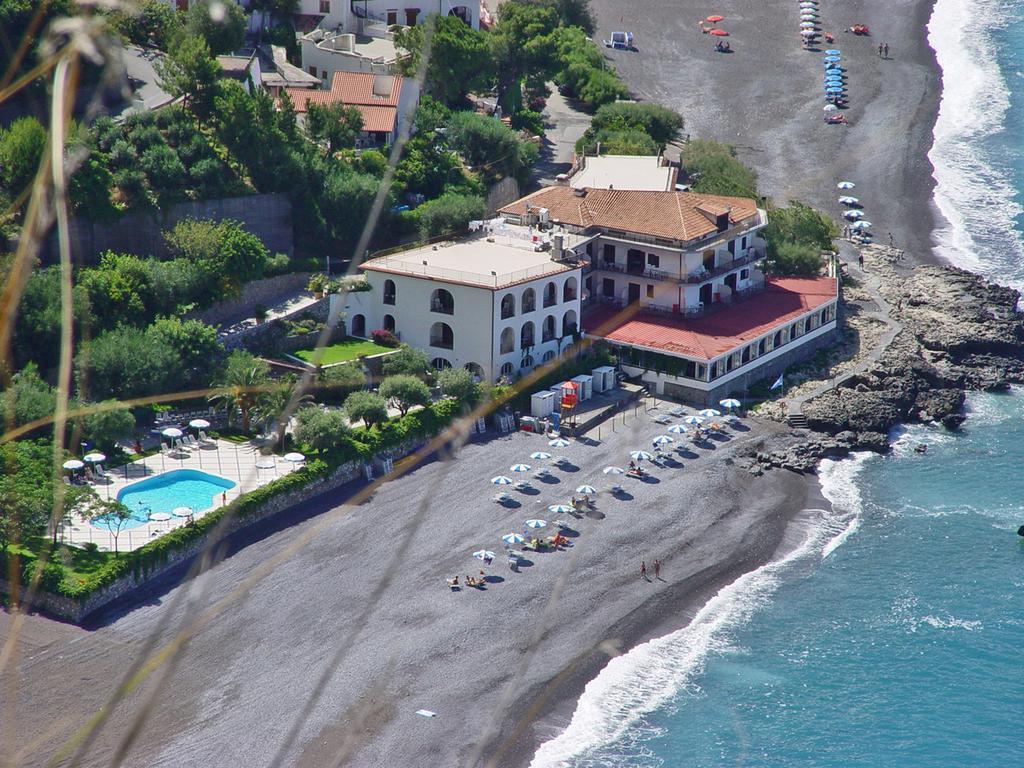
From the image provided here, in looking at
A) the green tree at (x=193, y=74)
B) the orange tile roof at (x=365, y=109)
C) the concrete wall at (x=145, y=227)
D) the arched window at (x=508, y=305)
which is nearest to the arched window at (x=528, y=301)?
the arched window at (x=508, y=305)

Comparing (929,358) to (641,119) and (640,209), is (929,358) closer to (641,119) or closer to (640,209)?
(640,209)

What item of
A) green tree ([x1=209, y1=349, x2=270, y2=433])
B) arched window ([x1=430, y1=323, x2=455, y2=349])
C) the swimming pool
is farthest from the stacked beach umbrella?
the swimming pool

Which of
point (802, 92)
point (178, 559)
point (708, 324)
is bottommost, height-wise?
point (178, 559)

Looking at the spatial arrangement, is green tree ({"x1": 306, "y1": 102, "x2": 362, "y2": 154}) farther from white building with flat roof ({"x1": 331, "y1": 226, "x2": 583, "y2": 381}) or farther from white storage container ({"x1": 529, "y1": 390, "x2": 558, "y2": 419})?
white storage container ({"x1": 529, "y1": 390, "x2": 558, "y2": 419})

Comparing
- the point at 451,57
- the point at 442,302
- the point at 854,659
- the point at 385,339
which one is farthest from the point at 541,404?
the point at 451,57

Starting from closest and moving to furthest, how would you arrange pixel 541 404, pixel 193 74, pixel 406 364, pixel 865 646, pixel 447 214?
pixel 865 646 → pixel 406 364 → pixel 541 404 → pixel 193 74 → pixel 447 214

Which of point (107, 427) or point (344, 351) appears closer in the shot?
point (107, 427)

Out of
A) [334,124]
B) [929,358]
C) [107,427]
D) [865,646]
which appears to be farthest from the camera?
[334,124]

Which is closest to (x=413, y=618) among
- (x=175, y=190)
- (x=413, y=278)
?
(x=413, y=278)
